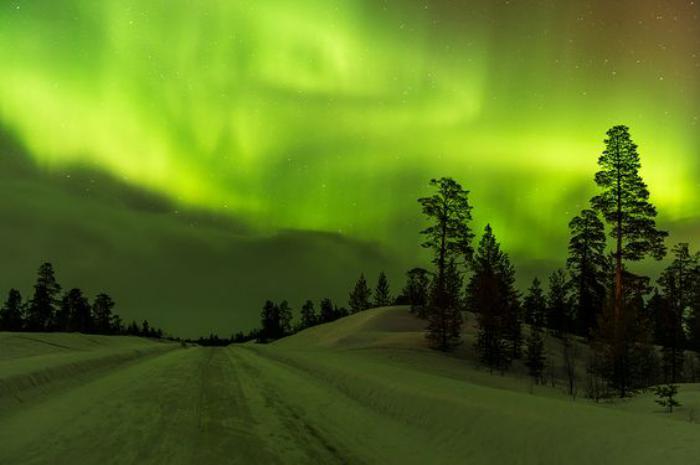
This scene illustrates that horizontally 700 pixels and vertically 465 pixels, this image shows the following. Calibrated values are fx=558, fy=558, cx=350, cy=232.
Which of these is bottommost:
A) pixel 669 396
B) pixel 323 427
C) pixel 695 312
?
pixel 323 427

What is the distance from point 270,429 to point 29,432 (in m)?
4.17

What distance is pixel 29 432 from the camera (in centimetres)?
968

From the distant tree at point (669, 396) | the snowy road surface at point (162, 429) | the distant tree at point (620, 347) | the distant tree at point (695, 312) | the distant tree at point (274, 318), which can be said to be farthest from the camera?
the distant tree at point (274, 318)

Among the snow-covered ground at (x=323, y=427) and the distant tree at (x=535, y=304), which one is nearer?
the snow-covered ground at (x=323, y=427)

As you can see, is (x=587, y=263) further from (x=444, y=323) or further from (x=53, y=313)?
(x=53, y=313)

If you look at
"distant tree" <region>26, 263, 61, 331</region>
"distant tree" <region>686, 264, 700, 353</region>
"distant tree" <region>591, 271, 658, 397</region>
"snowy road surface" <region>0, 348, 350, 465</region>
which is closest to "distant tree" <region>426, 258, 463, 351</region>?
"distant tree" <region>591, 271, 658, 397</region>

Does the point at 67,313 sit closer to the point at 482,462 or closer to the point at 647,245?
the point at 647,245

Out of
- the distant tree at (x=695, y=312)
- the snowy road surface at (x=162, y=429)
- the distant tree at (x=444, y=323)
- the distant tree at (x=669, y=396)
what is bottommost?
the snowy road surface at (x=162, y=429)

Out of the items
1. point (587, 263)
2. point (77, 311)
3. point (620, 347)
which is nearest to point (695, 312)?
point (587, 263)

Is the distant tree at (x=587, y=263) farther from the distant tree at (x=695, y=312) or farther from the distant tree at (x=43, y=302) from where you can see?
the distant tree at (x=43, y=302)

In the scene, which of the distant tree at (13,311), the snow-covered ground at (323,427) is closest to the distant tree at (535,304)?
the snow-covered ground at (323,427)

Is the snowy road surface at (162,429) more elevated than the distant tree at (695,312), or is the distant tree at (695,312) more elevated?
the distant tree at (695,312)

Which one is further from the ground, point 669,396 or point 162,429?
point 669,396

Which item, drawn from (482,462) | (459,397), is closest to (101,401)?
(459,397)
